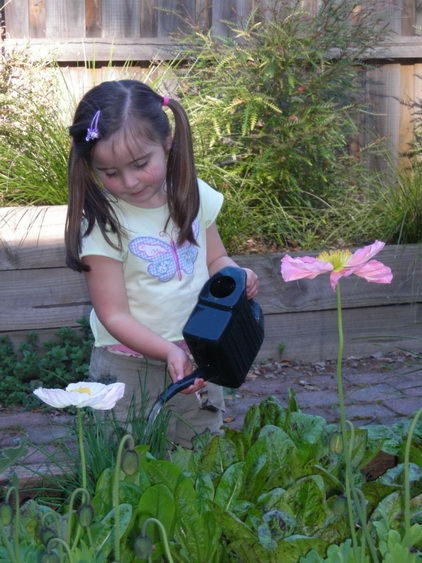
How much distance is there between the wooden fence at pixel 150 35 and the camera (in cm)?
509

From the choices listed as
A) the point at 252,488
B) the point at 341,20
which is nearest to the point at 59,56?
the point at 341,20

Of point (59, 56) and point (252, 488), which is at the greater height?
point (59, 56)

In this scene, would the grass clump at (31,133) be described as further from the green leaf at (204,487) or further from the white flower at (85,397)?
the white flower at (85,397)

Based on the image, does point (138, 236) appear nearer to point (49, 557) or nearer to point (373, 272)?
point (373, 272)

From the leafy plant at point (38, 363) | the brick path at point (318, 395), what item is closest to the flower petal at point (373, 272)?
the brick path at point (318, 395)

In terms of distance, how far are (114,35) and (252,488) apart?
4220 millimetres

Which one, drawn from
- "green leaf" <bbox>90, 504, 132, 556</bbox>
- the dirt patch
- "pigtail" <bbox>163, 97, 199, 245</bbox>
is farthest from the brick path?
"green leaf" <bbox>90, 504, 132, 556</bbox>

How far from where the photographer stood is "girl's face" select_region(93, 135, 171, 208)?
2.08 meters

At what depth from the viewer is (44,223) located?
152 inches

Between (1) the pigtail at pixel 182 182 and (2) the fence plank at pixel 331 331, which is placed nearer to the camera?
(1) the pigtail at pixel 182 182

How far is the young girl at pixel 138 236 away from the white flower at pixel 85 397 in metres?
0.77

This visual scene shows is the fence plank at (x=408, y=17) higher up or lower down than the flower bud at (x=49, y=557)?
higher up

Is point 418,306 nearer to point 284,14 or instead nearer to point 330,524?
point 284,14

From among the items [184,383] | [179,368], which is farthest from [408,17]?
[184,383]
